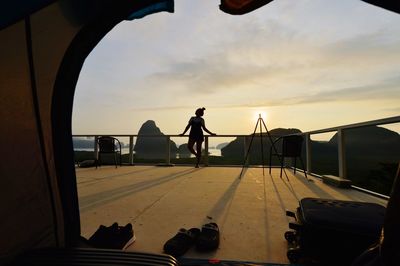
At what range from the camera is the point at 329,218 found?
4.09 feet

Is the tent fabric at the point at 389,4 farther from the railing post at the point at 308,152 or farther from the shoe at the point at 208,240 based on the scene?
the railing post at the point at 308,152

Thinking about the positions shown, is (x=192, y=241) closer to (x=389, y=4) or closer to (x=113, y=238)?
(x=113, y=238)

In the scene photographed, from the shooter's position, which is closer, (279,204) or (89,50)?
(89,50)

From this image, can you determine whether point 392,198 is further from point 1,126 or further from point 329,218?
point 1,126

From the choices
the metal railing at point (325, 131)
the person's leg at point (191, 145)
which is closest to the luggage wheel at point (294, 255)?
the metal railing at point (325, 131)

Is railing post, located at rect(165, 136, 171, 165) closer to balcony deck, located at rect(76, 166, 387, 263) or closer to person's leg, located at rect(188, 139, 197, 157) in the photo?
person's leg, located at rect(188, 139, 197, 157)

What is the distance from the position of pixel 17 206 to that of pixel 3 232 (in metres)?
0.12

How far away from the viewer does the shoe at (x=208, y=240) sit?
1446 millimetres

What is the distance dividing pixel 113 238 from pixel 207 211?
3.50 ft

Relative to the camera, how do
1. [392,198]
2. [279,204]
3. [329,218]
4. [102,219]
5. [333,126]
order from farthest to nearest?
1. [333,126]
2. [279,204]
3. [102,219]
4. [329,218]
5. [392,198]

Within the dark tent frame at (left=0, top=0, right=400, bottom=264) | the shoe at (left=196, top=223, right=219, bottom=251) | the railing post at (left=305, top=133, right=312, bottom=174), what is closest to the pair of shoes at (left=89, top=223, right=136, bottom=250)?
the dark tent frame at (left=0, top=0, right=400, bottom=264)

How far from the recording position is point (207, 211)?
91.7 inches

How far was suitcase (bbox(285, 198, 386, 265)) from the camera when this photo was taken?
1.14 m

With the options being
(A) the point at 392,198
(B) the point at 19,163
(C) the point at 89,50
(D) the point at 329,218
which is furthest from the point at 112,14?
(D) the point at 329,218
